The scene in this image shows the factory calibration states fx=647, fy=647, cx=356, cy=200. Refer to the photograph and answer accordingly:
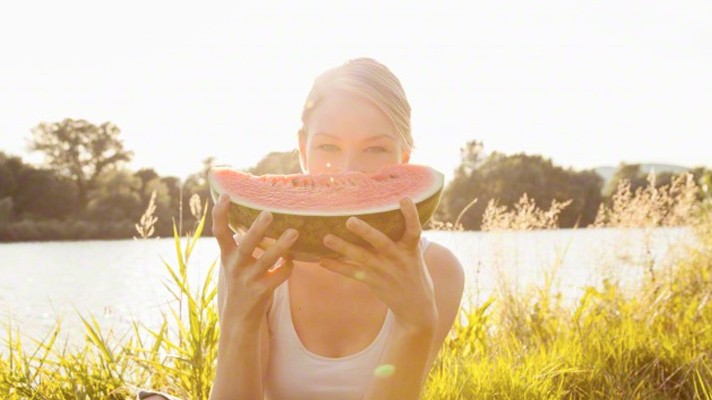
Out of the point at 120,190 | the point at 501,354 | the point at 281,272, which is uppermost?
the point at 281,272

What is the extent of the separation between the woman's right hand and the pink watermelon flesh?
0.31 feet

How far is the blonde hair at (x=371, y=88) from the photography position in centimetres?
234

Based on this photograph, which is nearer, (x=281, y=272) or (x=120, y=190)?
(x=281, y=272)

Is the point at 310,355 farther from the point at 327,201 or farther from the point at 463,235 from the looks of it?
the point at 463,235

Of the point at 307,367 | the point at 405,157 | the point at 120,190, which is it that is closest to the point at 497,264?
the point at 405,157

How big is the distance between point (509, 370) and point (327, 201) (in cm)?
188

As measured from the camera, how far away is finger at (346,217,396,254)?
1.63m

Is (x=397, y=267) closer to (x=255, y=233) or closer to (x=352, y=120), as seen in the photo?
(x=255, y=233)

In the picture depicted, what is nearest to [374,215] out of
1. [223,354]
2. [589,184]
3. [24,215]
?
[223,354]

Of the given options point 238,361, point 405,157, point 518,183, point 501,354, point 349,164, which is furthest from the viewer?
point 518,183

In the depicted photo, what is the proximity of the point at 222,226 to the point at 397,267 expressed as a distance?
1.64 feet

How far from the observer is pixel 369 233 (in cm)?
164

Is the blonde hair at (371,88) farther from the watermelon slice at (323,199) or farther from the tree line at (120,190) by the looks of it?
the tree line at (120,190)

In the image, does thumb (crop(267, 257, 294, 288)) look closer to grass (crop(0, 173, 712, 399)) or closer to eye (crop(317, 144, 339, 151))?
eye (crop(317, 144, 339, 151))
